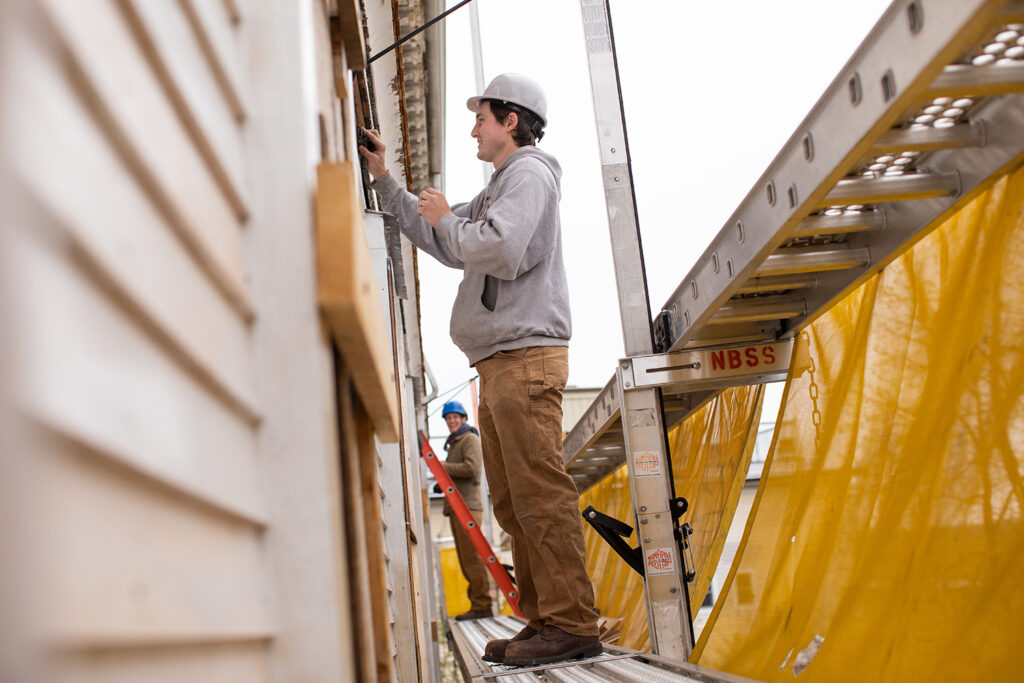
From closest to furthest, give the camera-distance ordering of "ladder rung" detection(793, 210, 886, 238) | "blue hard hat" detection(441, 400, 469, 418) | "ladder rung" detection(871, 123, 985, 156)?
"ladder rung" detection(871, 123, 985, 156)
"ladder rung" detection(793, 210, 886, 238)
"blue hard hat" detection(441, 400, 469, 418)

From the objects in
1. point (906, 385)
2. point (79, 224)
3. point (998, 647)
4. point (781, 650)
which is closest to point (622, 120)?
point (906, 385)

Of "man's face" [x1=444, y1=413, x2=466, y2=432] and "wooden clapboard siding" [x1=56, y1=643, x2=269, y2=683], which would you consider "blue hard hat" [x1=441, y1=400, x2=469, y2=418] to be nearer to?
"man's face" [x1=444, y1=413, x2=466, y2=432]

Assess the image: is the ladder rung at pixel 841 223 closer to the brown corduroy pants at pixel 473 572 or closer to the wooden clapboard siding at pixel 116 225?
the wooden clapboard siding at pixel 116 225

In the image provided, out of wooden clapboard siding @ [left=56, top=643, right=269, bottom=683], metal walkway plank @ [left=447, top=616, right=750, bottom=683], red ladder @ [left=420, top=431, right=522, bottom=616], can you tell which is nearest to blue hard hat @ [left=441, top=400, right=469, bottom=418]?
red ladder @ [left=420, top=431, right=522, bottom=616]

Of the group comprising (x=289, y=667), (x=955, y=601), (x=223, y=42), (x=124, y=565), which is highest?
(x=223, y=42)

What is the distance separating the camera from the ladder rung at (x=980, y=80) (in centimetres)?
145

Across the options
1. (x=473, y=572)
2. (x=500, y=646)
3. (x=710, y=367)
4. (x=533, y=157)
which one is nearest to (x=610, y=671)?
(x=500, y=646)

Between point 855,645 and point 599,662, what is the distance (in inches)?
31.0

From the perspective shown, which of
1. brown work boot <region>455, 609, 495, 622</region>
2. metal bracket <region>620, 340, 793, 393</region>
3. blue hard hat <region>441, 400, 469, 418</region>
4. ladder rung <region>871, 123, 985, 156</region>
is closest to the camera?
ladder rung <region>871, 123, 985, 156</region>

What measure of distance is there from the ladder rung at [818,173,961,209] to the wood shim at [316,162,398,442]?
1.39m

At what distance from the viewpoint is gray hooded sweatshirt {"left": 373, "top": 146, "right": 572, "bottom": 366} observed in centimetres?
234

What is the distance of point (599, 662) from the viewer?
99.5 inches

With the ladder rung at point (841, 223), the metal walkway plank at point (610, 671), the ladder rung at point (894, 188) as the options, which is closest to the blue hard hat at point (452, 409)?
the metal walkway plank at point (610, 671)

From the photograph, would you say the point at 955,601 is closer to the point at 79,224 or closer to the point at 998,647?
the point at 998,647
